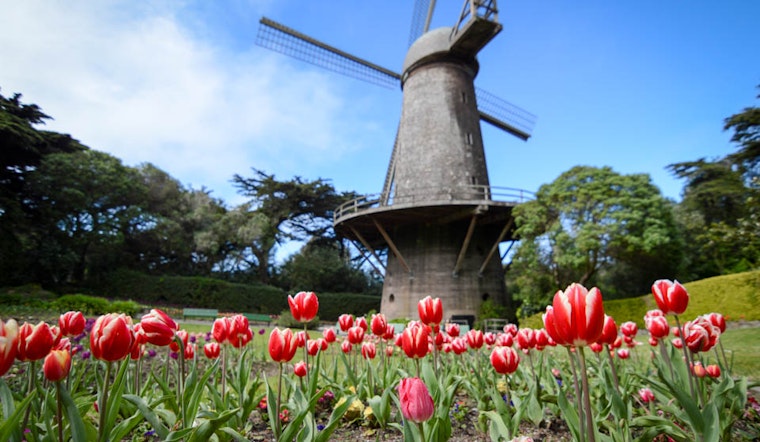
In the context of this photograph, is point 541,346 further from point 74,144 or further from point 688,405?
point 74,144

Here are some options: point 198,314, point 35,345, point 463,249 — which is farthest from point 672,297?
point 198,314

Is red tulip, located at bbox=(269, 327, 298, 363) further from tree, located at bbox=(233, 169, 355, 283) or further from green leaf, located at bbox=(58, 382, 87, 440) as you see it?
tree, located at bbox=(233, 169, 355, 283)

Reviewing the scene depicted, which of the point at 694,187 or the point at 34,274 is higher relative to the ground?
the point at 694,187

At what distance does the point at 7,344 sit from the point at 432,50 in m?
19.1

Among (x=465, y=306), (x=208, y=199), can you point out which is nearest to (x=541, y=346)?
(x=465, y=306)

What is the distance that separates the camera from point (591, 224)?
1394cm

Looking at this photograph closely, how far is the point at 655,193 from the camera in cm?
1428

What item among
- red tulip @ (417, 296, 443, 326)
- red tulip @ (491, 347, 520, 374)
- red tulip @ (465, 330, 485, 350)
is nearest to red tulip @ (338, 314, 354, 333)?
red tulip @ (417, 296, 443, 326)

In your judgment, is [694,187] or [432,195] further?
[694,187]

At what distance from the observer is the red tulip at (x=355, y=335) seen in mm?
3260

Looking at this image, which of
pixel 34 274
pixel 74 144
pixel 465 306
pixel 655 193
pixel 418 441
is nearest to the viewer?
pixel 418 441

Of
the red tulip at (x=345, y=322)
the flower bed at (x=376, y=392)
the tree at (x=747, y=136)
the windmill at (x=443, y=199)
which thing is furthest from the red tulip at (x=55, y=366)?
the tree at (x=747, y=136)

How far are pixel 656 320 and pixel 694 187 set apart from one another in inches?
1139

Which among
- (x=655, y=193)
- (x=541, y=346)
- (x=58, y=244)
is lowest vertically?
(x=541, y=346)
